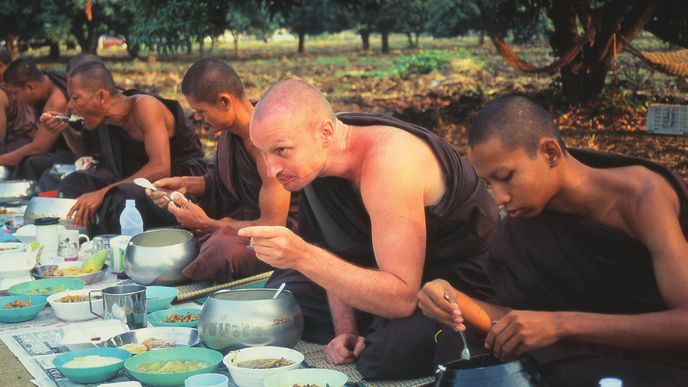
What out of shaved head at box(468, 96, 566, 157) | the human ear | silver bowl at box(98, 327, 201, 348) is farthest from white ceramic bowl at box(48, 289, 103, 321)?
the human ear

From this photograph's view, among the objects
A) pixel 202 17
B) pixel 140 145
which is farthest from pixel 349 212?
pixel 202 17

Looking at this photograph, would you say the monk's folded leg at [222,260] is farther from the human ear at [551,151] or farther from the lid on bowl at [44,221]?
the human ear at [551,151]

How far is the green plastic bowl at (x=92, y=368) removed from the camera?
132 inches

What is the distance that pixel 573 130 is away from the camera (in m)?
11.2

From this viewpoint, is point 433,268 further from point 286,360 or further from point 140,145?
point 140,145

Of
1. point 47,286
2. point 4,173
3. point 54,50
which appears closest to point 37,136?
point 4,173

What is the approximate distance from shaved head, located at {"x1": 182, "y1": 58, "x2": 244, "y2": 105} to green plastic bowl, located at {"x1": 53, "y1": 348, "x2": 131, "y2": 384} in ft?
5.77

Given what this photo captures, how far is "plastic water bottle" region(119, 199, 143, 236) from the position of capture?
5.37 m

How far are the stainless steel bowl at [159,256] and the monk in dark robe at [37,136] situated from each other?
3367mm

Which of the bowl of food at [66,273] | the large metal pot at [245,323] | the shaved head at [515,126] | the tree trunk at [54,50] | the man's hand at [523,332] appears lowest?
the tree trunk at [54,50]

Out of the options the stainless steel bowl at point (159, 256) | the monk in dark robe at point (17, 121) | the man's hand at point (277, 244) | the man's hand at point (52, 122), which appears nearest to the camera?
the man's hand at point (277, 244)

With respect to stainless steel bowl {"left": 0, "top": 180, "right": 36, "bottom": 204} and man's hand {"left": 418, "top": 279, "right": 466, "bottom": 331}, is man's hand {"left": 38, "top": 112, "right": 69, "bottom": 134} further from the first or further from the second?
man's hand {"left": 418, "top": 279, "right": 466, "bottom": 331}

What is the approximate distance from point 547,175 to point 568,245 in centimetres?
30

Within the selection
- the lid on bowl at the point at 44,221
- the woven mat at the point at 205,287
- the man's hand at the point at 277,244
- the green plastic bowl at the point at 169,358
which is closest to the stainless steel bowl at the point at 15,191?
the lid on bowl at the point at 44,221
